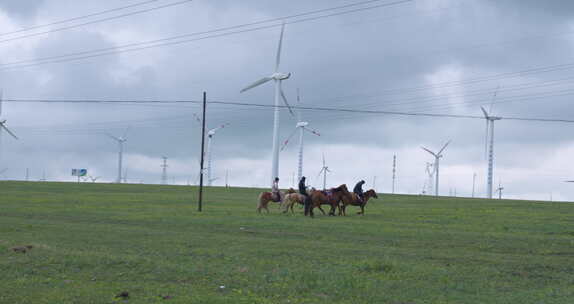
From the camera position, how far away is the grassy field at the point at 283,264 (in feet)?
50.2

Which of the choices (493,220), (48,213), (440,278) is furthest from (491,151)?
(440,278)

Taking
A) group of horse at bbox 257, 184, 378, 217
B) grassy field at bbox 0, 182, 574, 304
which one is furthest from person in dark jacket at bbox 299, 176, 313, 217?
grassy field at bbox 0, 182, 574, 304

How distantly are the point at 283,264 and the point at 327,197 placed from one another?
791 inches

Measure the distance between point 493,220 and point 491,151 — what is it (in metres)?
48.6

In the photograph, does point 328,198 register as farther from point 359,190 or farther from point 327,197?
point 359,190

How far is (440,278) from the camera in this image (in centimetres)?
1727

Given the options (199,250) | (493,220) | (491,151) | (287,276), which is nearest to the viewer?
(287,276)

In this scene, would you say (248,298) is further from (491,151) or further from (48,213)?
(491,151)

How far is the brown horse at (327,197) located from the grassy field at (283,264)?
19.0ft

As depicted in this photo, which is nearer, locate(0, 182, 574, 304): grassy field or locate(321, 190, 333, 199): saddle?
locate(0, 182, 574, 304): grassy field

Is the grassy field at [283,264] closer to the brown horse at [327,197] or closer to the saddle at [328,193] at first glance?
the brown horse at [327,197]

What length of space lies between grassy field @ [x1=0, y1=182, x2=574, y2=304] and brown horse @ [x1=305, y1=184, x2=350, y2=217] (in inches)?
228

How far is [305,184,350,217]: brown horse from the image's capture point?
38.8 m

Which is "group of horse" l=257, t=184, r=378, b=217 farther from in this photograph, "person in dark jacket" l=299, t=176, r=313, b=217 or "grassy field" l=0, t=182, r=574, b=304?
"grassy field" l=0, t=182, r=574, b=304
